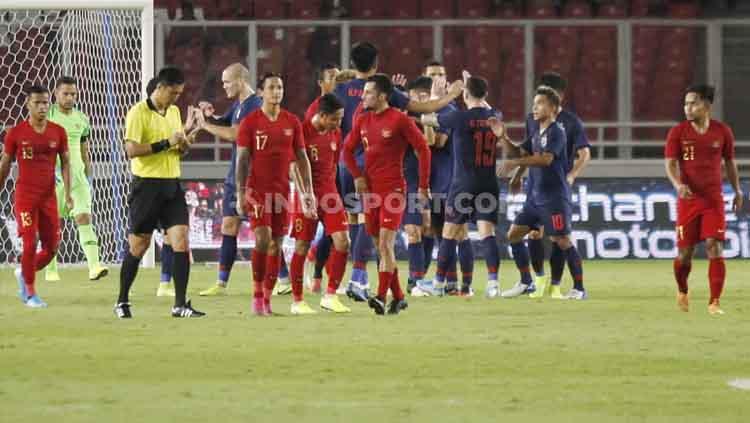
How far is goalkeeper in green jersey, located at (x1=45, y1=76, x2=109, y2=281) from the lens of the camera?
17.0 m

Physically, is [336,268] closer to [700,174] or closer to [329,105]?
[329,105]

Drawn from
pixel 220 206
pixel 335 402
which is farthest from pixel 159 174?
pixel 220 206

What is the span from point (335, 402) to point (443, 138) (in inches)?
329

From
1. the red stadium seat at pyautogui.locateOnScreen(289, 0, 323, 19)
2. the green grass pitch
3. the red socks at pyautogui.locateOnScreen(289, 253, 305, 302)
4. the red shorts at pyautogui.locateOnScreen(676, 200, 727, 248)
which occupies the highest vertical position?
the red stadium seat at pyautogui.locateOnScreen(289, 0, 323, 19)

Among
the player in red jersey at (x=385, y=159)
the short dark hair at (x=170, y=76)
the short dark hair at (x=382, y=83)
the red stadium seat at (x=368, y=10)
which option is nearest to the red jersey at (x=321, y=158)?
the player in red jersey at (x=385, y=159)

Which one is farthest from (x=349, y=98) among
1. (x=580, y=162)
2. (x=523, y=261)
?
(x=523, y=261)

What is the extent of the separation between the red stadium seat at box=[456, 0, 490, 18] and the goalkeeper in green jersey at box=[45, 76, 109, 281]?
34.0 feet

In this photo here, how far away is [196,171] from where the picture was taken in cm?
2359

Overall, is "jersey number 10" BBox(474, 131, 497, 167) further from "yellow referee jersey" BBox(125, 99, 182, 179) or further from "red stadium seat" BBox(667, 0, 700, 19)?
"red stadium seat" BBox(667, 0, 700, 19)

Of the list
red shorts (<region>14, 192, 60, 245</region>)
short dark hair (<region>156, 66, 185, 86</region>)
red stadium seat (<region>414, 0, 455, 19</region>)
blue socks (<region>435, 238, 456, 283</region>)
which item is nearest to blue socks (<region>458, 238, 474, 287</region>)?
blue socks (<region>435, 238, 456, 283</region>)

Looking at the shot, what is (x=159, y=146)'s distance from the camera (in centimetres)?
1234

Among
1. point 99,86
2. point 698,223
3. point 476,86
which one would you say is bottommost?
point 698,223

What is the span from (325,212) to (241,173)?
44.5 inches

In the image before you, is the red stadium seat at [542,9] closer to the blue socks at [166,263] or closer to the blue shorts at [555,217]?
the blue shorts at [555,217]
